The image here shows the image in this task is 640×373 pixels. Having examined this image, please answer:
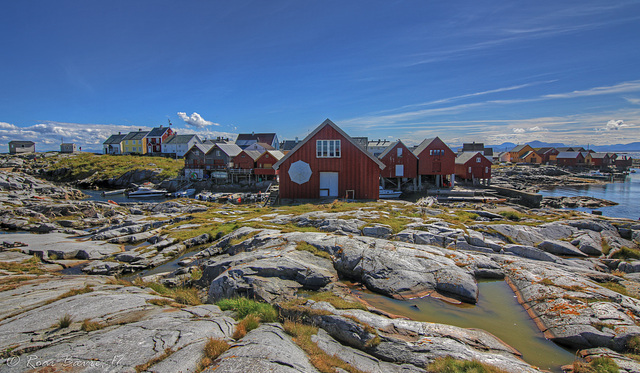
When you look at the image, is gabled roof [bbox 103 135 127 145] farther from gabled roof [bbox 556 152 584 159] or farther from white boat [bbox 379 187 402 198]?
gabled roof [bbox 556 152 584 159]

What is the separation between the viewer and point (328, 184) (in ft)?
105

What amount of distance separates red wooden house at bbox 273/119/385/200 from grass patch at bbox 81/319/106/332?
24.7m

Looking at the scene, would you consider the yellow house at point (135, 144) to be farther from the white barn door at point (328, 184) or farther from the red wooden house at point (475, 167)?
the red wooden house at point (475, 167)

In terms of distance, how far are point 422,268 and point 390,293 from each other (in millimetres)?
2169

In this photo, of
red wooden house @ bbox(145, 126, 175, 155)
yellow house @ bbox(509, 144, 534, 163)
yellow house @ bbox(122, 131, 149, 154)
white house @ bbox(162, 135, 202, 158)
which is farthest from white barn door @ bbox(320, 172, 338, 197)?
yellow house @ bbox(509, 144, 534, 163)

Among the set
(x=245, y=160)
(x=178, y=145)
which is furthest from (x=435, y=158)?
(x=178, y=145)

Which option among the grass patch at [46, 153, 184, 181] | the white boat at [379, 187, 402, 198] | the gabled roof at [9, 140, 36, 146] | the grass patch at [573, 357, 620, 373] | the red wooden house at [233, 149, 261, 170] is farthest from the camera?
the gabled roof at [9, 140, 36, 146]

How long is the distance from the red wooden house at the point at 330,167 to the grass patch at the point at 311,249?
58.1 ft

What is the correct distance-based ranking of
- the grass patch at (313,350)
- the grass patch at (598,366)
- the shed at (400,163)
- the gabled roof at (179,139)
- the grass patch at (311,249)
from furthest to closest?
the gabled roof at (179,139) < the shed at (400,163) < the grass patch at (311,249) < the grass patch at (598,366) < the grass patch at (313,350)

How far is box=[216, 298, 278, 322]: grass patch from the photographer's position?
773 centimetres

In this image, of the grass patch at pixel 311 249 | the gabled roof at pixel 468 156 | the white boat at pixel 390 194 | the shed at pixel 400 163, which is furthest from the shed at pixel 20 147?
the gabled roof at pixel 468 156

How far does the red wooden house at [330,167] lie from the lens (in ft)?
101

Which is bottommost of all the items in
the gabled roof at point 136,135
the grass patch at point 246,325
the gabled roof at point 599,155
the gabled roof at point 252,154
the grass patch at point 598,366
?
the grass patch at point 598,366

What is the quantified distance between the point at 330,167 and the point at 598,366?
26.1 m
